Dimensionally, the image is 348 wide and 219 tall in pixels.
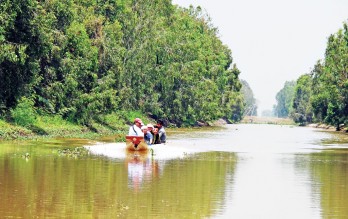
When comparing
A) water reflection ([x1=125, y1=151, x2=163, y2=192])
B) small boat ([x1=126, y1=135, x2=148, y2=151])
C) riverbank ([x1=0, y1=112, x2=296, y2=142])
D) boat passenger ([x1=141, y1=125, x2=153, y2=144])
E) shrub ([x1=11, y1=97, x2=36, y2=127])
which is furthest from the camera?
shrub ([x1=11, y1=97, x2=36, y2=127])

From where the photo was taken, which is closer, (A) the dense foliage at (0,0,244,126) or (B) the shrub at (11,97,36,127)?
(A) the dense foliage at (0,0,244,126)

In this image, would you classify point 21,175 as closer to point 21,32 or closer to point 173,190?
point 173,190

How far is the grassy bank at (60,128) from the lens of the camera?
46909mm

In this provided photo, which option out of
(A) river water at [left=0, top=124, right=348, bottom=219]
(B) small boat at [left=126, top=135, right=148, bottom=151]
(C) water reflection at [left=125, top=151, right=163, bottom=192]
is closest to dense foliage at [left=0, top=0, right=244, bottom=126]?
(B) small boat at [left=126, top=135, right=148, bottom=151]

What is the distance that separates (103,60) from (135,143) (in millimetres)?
33085

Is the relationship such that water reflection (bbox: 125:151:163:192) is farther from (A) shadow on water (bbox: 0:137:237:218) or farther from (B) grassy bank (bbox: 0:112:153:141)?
(B) grassy bank (bbox: 0:112:153:141)

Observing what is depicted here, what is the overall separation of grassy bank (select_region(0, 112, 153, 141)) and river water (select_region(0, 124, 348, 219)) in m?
11.0

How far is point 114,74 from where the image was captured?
69000 mm

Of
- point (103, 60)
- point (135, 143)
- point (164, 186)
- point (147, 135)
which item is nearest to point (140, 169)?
point (164, 186)

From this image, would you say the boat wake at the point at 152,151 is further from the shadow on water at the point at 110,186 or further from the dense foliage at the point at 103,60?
the dense foliage at the point at 103,60

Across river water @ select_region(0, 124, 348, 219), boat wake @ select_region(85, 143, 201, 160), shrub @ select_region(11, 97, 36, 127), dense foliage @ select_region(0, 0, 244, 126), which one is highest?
dense foliage @ select_region(0, 0, 244, 126)

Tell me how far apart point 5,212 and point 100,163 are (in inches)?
550

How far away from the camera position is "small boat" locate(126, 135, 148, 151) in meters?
36.7

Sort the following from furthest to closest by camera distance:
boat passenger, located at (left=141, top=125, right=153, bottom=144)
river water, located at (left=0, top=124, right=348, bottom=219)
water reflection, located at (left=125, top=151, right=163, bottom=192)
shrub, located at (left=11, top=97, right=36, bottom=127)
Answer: shrub, located at (left=11, top=97, right=36, bottom=127) < boat passenger, located at (left=141, top=125, right=153, bottom=144) < water reflection, located at (left=125, top=151, right=163, bottom=192) < river water, located at (left=0, top=124, right=348, bottom=219)
